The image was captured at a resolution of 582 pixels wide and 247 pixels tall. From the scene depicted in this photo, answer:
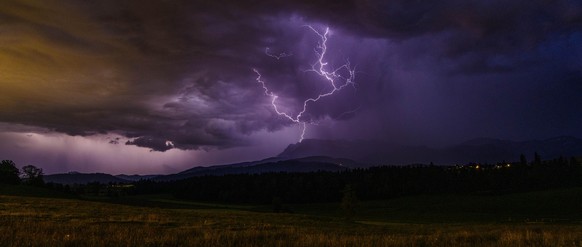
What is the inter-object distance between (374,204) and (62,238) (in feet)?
427

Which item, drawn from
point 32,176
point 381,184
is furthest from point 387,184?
point 32,176

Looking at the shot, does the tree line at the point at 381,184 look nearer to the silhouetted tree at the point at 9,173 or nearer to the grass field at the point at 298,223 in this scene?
the grass field at the point at 298,223

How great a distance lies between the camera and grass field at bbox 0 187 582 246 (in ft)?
34.8

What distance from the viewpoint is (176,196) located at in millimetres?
170875

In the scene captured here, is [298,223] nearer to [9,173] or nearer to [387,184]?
[9,173]

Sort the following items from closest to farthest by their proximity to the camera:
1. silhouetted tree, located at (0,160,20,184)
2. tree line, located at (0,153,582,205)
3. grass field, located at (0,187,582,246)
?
grass field, located at (0,187,582,246) < silhouetted tree, located at (0,160,20,184) < tree line, located at (0,153,582,205)

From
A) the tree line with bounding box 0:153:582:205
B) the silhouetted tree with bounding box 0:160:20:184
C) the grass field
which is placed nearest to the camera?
the grass field

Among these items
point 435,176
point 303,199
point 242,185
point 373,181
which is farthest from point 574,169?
point 242,185

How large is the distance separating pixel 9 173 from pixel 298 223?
110m

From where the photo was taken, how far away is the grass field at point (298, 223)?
1062cm

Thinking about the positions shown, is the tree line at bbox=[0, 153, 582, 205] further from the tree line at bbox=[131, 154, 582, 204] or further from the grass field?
the grass field

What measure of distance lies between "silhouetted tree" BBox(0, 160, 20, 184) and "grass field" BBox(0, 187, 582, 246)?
29743 millimetres

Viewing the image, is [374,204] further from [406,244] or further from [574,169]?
[406,244]

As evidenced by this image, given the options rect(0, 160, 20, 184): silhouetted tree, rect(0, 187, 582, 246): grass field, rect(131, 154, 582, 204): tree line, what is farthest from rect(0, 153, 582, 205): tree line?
rect(0, 160, 20, 184): silhouetted tree
